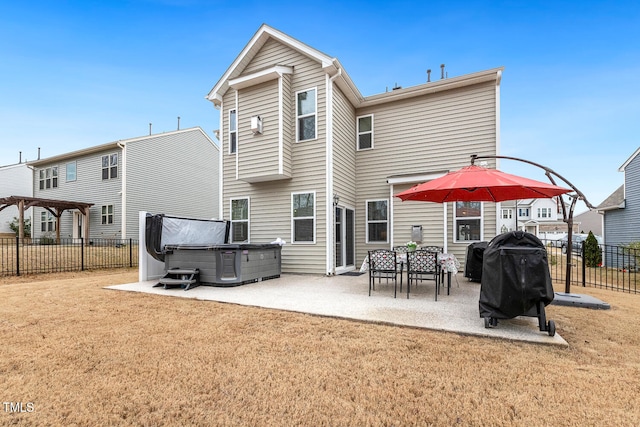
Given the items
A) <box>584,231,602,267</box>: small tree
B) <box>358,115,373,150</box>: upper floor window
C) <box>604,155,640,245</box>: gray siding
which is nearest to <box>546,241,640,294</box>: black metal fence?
<box>584,231,602,267</box>: small tree

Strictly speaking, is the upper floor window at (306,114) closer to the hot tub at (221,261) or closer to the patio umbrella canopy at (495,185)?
the hot tub at (221,261)

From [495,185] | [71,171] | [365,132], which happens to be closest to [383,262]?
[495,185]

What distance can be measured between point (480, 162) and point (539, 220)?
114 ft

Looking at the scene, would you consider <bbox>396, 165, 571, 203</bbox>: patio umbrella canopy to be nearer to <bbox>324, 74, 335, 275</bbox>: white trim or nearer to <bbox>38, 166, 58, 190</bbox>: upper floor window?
<bbox>324, 74, 335, 275</bbox>: white trim

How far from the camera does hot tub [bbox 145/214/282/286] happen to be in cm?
671

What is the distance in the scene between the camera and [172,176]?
57.4ft

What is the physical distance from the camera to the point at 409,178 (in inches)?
345

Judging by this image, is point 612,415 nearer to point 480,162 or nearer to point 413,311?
point 413,311

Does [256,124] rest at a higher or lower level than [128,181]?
higher

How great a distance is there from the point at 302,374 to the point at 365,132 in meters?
8.61

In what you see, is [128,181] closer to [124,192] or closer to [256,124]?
[124,192]

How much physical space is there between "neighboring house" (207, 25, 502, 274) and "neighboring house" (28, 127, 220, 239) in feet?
28.7

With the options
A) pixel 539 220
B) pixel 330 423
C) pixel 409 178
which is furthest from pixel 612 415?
pixel 539 220

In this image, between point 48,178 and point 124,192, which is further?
point 48,178
